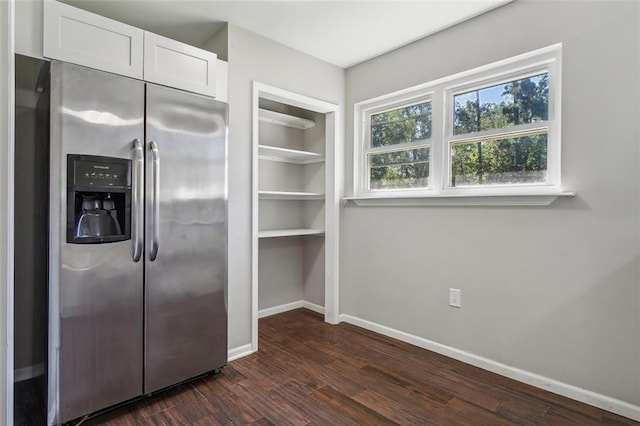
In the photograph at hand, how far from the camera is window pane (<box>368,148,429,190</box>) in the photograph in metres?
2.96

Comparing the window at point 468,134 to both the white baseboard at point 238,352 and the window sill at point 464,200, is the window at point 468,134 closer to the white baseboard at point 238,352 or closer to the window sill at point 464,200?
the window sill at point 464,200

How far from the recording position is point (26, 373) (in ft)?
7.10

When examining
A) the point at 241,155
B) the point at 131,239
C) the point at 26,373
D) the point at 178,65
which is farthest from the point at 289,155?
the point at 26,373

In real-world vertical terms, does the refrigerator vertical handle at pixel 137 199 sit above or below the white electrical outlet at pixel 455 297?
above

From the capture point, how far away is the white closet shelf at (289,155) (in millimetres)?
3309

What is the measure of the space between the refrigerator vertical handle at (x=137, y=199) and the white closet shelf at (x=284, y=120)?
1.57 m

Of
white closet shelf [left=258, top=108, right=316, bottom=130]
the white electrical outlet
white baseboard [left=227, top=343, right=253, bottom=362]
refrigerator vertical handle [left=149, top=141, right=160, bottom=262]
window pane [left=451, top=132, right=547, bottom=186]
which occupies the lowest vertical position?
white baseboard [left=227, top=343, right=253, bottom=362]

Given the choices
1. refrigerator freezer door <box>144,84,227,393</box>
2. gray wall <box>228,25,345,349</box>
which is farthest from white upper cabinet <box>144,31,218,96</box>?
gray wall <box>228,25,345,349</box>

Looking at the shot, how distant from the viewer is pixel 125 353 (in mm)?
1932

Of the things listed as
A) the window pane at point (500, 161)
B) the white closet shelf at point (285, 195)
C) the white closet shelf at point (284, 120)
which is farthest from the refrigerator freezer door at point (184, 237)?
the window pane at point (500, 161)

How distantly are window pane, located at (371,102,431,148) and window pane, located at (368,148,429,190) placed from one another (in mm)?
117

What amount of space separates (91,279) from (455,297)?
94.4 inches

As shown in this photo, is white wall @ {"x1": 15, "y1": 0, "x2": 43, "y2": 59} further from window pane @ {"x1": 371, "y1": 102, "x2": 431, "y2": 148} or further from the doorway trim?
window pane @ {"x1": 371, "y1": 102, "x2": 431, "y2": 148}

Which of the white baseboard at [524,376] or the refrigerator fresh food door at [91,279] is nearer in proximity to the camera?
the refrigerator fresh food door at [91,279]
